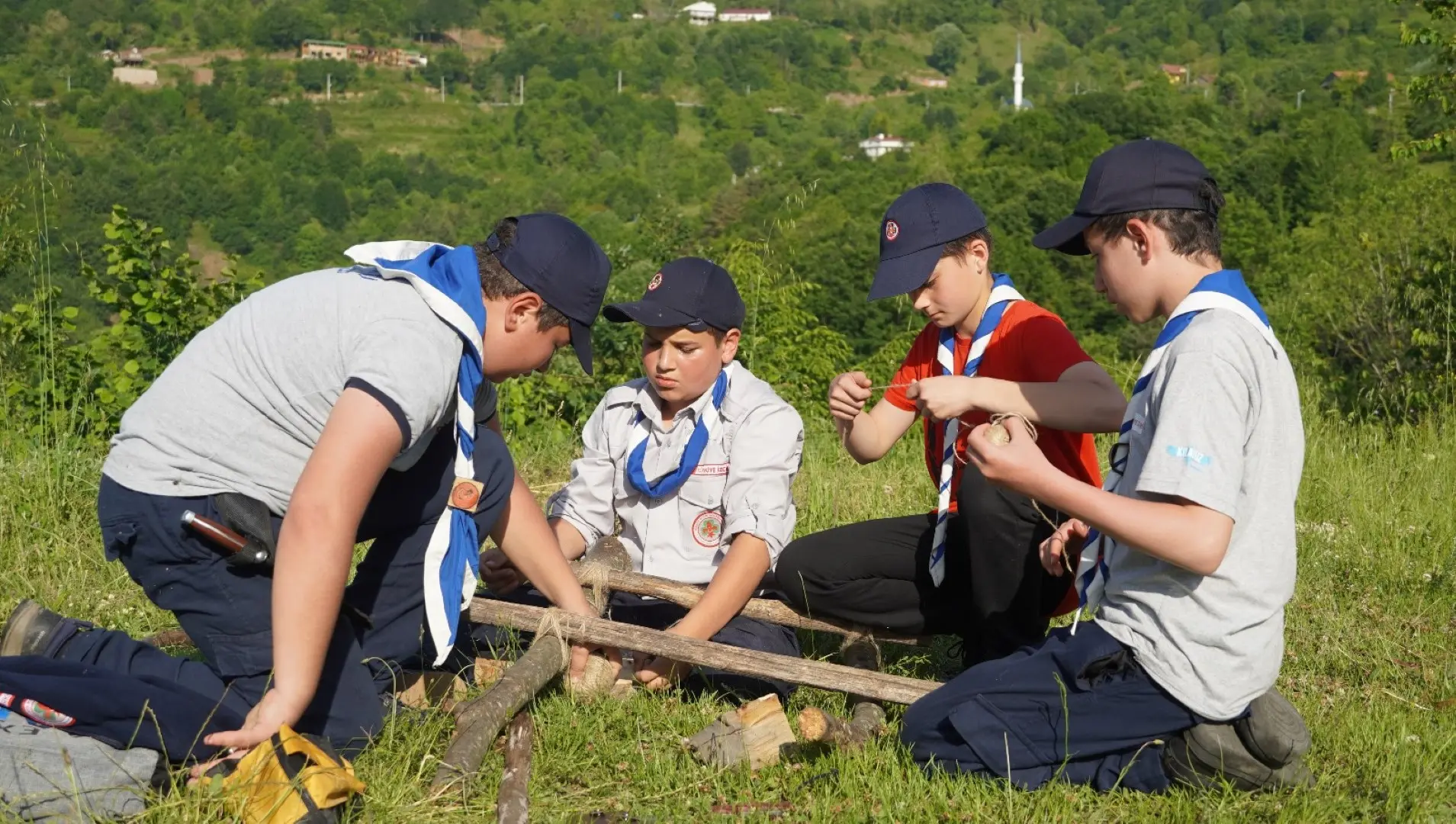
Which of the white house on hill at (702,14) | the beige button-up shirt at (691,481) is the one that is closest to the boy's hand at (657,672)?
the beige button-up shirt at (691,481)

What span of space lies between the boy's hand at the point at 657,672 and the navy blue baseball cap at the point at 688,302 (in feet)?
3.40

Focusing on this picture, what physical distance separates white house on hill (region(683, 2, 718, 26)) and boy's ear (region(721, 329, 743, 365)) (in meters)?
185

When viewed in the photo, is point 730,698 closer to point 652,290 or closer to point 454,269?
point 652,290

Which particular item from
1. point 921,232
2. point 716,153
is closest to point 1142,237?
point 921,232

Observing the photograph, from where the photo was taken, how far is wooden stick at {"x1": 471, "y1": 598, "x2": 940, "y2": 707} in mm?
3631

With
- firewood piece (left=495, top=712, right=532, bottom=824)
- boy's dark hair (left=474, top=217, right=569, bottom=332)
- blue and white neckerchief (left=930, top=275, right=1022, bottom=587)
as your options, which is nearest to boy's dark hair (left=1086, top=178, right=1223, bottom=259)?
blue and white neckerchief (left=930, top=275, right=1022, bottom=587)

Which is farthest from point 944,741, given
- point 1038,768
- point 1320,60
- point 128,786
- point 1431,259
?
point 1320,60

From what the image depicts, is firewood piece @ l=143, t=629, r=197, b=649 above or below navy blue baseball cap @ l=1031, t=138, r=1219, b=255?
below

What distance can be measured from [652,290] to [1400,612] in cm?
280

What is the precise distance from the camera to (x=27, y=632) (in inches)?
134

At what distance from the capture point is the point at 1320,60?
4363 inches

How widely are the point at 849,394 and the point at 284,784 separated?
1958mm

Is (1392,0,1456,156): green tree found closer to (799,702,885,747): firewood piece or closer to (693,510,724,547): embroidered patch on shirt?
(693,510,724,547): embroidered patch on shirt

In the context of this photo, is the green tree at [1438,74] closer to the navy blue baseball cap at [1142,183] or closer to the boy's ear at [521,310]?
the navy blue baseball cap at [1142,183]
